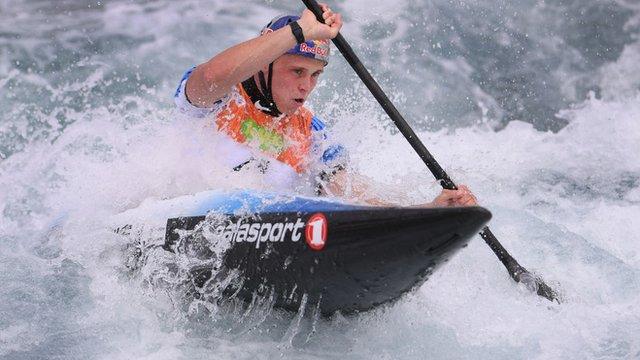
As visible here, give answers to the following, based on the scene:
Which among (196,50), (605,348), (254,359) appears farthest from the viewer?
(196,50)

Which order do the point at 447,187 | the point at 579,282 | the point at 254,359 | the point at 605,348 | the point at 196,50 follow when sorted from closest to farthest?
the point at 254,359 → the point at 605,348 → the point at 447,187 → the point at 579,282 → the point at 196,50

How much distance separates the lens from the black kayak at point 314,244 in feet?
8.46

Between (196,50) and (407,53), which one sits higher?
(407,53)

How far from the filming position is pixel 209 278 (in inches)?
124

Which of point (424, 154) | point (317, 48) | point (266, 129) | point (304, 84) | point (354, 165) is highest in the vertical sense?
point (317, 48)

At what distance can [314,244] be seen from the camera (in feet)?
9.07

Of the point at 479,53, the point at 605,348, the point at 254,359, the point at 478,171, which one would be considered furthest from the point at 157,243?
the point at 479,53

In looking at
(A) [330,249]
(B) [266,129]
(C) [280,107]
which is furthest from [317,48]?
(A) [330,249]

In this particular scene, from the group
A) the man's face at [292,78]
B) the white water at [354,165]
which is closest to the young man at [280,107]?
the man's face at [292,78]

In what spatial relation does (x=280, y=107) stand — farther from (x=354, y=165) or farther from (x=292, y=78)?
(x=354, y=165)

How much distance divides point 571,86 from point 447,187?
4.68 meters

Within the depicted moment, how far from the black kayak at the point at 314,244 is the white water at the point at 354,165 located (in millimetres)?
204

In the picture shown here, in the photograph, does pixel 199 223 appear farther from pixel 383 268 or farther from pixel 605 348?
pixel 605 348

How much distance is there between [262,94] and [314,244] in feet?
3.30
